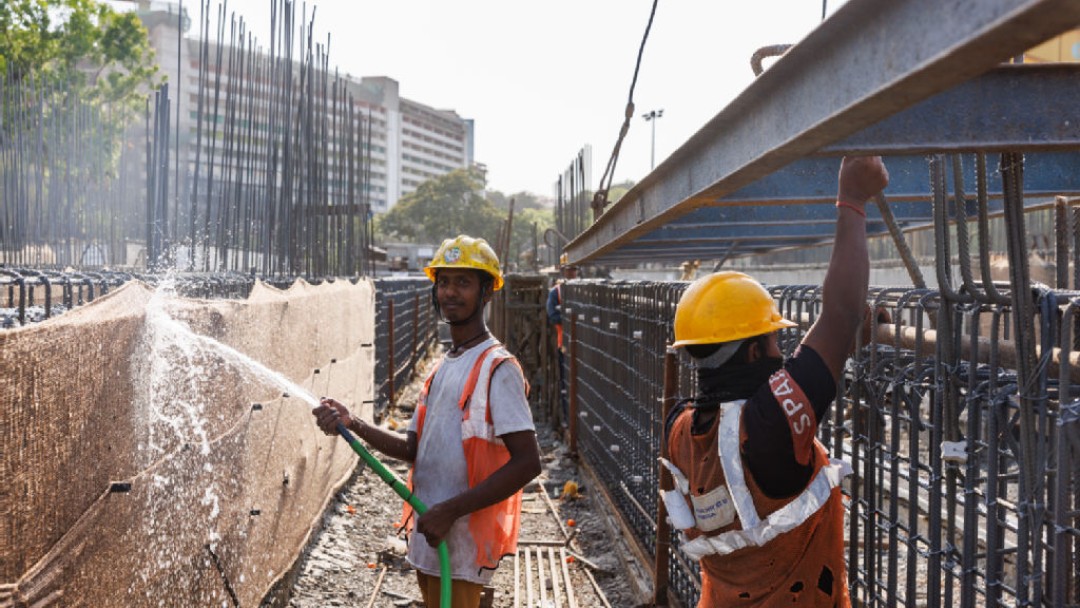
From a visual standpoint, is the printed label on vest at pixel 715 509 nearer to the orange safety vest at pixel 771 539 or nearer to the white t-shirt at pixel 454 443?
the orange safety vest at pixel 771 539

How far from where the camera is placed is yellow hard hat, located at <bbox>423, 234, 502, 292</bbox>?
391 cm

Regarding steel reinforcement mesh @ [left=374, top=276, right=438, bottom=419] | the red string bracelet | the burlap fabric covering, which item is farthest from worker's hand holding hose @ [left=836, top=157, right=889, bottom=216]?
steel reinforcement mesh @ [left=374, top=276, right=438, bottom=419]

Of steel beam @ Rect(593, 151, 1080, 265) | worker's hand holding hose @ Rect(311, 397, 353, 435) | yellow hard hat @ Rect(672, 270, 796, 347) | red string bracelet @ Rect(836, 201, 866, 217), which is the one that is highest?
steel beam @ Rect(593, 151, 1080, 265)

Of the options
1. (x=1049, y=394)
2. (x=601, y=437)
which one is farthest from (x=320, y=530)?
(x=1049, y=394)

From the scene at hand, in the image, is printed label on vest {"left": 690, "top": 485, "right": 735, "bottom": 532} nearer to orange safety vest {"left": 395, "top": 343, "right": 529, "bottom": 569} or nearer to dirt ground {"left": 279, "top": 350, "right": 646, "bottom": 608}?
orange safety vest {"left": 395, "top": 343, "right": 529, "bottom": 569}

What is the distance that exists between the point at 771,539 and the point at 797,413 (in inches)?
16.0

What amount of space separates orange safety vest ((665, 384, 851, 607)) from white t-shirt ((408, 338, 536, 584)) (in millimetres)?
941

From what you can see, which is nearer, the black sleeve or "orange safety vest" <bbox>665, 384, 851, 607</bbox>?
the black sleeve

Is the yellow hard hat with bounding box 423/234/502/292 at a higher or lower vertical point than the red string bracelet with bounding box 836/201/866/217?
lower

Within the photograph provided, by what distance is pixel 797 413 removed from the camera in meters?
2.57

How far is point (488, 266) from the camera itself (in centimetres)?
396

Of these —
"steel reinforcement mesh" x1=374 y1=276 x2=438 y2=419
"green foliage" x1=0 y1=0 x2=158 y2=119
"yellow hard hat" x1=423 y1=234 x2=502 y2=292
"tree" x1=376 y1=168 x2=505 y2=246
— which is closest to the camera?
"yellow hard hat" x1=423 y1=234 x2=502 y2=292

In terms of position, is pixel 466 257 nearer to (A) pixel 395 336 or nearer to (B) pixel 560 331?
(B) pixel 560 331

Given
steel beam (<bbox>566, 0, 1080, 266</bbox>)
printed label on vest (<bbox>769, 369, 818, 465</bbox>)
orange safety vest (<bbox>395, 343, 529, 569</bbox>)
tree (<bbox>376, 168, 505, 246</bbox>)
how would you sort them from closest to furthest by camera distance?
steel beam (<bbox>566, 0, 1080, 266</bbox>), printed label on vest (<bbox>769, 369, 818, 465</bbox>), orange safety vest (<bbox>395, 343, 529, 569</bbox>), tree (<bbox>376, 168, 505, 246</bbox>)
